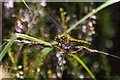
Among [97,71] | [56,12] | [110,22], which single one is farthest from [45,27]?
[110,22]

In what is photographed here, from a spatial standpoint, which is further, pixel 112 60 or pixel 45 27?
pixel 112 60

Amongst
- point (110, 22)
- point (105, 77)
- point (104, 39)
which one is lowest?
point (105, 77)

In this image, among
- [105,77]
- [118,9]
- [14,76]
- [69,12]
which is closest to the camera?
[14,76]

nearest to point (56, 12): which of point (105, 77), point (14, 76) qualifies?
point (105, 77)

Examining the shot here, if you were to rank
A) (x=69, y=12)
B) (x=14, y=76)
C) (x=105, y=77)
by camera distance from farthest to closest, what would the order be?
(x=69, y=12) → (x=105, y=77) → (x=14, y=76)

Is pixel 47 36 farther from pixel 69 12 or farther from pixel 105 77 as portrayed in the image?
pixel 105 77

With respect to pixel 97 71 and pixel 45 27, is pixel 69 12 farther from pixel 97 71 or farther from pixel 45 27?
pixel 97 71

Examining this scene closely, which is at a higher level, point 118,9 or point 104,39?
point 118,9

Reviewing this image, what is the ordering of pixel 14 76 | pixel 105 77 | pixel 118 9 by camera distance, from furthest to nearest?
pixel 118 9 < pixel 105 77 < pixel 14 76

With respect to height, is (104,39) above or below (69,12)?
below
